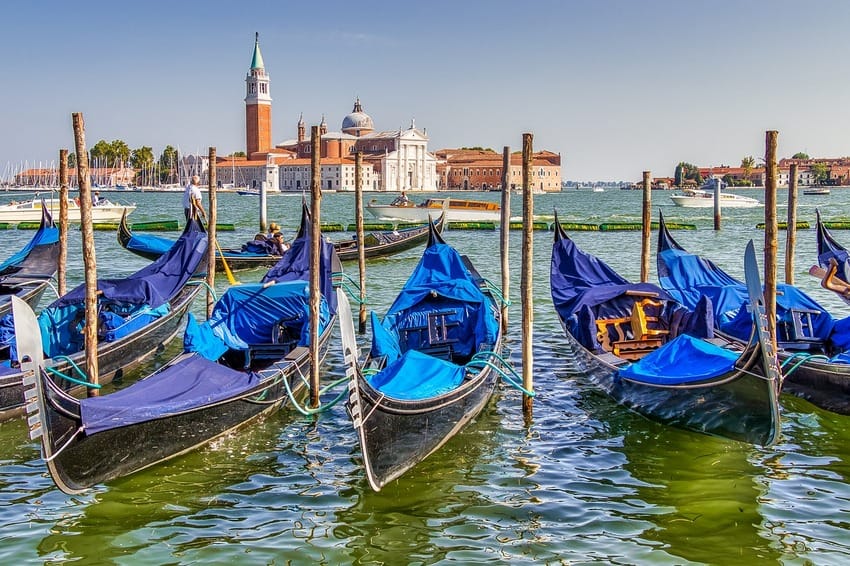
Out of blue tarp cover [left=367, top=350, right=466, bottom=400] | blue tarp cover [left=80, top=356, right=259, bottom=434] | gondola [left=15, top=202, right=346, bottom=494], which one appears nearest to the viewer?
gondola [left=15, top=202, right=346, bottom=494]

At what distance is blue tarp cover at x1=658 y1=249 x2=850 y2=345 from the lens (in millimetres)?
6832

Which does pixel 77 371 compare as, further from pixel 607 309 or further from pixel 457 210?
pixel 457 210

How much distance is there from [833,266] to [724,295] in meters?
0.97

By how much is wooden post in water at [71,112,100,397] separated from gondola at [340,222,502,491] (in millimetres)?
1648

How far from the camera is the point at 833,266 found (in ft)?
23.3

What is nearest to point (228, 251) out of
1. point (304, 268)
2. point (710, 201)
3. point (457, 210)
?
point (304, 268)

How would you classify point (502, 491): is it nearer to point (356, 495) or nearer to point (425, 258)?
point (356, 495)

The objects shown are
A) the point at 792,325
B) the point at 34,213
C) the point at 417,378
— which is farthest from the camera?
the point at 34,213

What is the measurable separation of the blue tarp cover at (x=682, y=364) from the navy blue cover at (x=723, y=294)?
148cm

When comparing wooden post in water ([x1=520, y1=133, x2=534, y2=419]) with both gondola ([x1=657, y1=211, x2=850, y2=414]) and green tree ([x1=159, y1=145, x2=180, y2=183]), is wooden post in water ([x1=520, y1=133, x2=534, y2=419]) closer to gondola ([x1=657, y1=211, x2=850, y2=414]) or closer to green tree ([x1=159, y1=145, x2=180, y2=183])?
gondola ([x1=657, y1=211, x2=850, y2=414])

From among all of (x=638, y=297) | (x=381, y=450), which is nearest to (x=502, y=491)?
(x=381, y=450)

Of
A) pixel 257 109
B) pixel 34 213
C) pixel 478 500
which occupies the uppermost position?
pixel 257 109

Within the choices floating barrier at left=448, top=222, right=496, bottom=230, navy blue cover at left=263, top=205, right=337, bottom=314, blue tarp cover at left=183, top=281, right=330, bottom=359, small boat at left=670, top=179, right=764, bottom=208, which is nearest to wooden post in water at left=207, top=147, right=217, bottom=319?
navy blue cover at left=263, top=205, right=337, bottom=314

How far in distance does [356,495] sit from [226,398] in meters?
1.07
